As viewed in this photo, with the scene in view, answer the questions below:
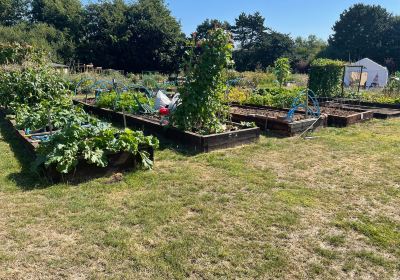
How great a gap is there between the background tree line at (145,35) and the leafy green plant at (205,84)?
23105 mm

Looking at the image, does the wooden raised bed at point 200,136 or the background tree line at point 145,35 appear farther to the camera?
the background tree line at point 145,35

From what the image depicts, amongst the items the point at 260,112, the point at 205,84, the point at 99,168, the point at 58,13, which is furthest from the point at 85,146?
the point at 58,13

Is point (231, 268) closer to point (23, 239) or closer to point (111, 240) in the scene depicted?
point (111, 240)

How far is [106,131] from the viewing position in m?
4.90

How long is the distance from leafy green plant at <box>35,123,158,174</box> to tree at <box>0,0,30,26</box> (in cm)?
5001

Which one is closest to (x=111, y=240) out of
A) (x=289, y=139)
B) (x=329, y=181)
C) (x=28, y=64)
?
(x=329, y=181)

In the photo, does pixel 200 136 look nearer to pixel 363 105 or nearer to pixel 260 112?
Result: pixel 260 112

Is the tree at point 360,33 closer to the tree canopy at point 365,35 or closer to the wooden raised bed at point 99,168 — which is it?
the tree canopy at point 365,35

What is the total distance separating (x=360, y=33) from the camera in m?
51.1

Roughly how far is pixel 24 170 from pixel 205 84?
134 inches

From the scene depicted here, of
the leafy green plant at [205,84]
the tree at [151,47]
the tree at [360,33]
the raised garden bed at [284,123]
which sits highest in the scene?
the tree at [360,33]

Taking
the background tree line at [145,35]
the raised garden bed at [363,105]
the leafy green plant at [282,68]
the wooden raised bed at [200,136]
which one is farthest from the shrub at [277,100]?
the background tree line at [145,35]

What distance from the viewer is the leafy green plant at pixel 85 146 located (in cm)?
438

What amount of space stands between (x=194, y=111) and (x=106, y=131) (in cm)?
213
